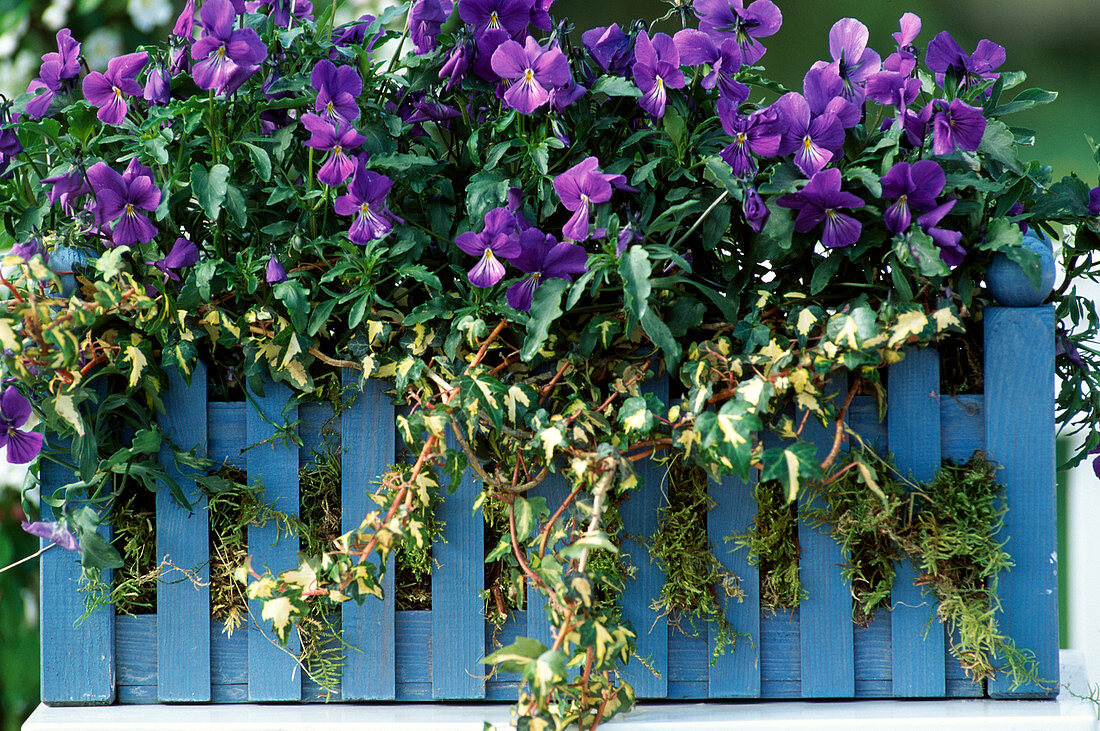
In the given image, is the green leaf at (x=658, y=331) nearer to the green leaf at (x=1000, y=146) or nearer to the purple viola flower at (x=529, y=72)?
the purple viola flower at (x=529, y=72)

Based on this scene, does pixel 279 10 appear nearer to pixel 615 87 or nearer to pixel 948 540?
pixel 615 87

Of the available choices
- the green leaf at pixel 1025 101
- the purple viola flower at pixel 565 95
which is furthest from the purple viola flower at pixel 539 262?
the green leaf at pixel 1025 101

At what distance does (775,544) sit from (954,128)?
520 mm

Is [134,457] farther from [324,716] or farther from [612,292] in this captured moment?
[612,292]

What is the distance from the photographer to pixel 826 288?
1.15 metres

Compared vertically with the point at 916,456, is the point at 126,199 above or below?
above

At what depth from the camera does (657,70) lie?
1040 millimetres

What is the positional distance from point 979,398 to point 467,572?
0.66 metres

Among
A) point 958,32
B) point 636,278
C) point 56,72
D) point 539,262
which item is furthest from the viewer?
point 958,32

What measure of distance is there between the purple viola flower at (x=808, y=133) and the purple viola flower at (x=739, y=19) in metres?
0.10

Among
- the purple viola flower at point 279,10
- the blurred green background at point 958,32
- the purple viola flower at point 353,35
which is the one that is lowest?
the purple viola flower at point 353,35

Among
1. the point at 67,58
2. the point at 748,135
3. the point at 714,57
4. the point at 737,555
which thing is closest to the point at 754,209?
the point at 748,135

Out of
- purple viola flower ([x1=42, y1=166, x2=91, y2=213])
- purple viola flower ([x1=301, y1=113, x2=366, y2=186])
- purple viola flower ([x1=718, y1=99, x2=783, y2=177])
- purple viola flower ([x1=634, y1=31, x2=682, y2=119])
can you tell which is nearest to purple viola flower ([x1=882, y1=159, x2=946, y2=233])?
purple viola flower ([x1=718, y1=99, x2=783, y2=177])

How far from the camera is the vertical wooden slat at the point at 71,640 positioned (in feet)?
3.72
